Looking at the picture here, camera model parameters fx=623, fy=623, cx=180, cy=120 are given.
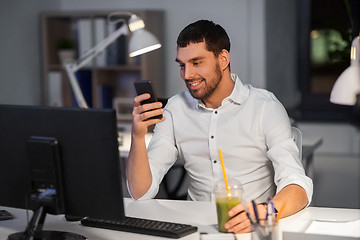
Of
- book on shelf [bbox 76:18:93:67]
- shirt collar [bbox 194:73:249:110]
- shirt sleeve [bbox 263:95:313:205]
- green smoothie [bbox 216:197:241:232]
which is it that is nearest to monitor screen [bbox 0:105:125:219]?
green smoothie [bbox 216:197:241:232]

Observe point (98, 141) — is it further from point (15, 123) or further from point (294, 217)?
point (294, 217)

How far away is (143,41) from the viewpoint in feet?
10.9

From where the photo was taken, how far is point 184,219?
1895mm

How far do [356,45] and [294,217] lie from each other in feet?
2.10

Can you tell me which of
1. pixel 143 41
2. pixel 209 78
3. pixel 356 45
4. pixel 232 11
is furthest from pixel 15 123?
pixel 232 11

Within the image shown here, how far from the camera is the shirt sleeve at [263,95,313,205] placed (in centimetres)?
205

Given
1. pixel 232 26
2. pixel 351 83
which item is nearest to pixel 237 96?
pixel 351 83

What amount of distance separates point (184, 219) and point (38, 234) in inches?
17.5

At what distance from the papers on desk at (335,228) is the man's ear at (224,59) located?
73 centimetres

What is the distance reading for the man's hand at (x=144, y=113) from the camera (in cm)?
198

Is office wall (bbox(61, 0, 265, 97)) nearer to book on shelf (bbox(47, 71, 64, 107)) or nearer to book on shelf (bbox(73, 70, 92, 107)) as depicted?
book on shelf (bbox(73, 70, 92, 107))

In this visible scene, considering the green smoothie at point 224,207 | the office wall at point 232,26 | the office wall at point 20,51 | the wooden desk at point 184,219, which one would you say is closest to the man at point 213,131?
the wooden desk at point 184,219

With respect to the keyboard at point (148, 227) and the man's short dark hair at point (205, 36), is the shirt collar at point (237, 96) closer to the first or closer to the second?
the man's short dark hair at point (205, 36)

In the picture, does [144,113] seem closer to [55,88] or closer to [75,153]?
[75,153]
